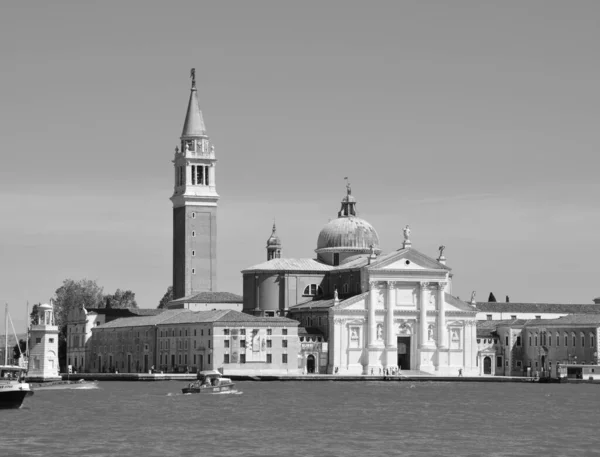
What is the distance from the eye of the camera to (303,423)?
67.9 meters

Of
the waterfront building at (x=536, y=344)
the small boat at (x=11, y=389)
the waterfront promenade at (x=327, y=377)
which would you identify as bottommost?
the small boat at (x=11, y=389)

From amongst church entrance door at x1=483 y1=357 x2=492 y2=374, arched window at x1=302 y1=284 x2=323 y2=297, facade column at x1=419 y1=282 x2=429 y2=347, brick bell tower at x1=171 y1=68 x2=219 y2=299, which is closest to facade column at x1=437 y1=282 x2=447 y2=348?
facade column at x1=419 y1=282 x2=429 y2=347

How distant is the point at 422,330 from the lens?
392 feet

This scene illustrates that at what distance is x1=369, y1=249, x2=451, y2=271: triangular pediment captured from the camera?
118481mm

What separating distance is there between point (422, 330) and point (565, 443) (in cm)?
5916

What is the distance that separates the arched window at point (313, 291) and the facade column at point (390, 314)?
29.9ft

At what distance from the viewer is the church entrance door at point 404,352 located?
12034 centimetres

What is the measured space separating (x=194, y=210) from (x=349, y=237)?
40.6ft

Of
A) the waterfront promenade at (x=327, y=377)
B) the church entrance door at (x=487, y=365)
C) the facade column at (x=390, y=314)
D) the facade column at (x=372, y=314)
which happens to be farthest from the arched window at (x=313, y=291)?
the church entrance door at (x=487, y=365)

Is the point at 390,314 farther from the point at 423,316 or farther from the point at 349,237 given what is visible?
the point at 349,237

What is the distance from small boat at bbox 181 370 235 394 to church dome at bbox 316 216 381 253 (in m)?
34.6

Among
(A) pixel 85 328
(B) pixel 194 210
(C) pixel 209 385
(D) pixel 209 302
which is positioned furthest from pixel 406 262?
(C) pixel 209 385

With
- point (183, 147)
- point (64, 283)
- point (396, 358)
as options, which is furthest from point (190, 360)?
point (64, 283)

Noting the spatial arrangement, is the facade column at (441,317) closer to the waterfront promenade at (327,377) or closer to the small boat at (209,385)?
the waterfront promenade at (327,377)
